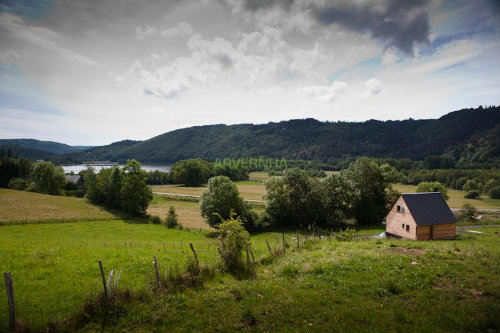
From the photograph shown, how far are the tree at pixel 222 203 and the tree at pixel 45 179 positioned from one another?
149 feet

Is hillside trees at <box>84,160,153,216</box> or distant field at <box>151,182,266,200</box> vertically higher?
hillside trees at <box>84,160,153,216</box>

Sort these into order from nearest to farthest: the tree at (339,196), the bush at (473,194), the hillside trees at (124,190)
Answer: the hillside trees at (124,190)
the tree at (339,196)
the bush at (473,194)

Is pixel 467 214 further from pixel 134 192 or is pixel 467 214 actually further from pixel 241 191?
pixel 134 192

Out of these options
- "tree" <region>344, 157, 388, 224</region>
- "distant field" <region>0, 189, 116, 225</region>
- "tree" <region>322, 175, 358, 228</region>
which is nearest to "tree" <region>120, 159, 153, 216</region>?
"distant field" <region>0, 189, 116, 225</region>

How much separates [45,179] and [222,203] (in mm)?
49524

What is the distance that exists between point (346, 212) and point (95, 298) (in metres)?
43.2

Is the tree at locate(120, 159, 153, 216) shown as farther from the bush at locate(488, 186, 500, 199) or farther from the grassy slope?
the bush at locate(488, 186, 500, 199)

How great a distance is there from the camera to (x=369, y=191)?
47.7m

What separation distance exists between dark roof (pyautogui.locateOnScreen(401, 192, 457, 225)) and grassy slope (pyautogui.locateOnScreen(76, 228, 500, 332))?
66.9 feet

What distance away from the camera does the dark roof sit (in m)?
31.8

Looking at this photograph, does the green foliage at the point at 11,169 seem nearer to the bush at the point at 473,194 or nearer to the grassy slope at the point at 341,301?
the grassy slope at the point at 341,301

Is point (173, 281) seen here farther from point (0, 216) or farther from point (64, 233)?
point (0, 216)

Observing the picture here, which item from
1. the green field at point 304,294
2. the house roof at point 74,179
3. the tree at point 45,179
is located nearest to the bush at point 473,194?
the green field at point 304,294

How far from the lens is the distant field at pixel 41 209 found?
34719 millimetres
